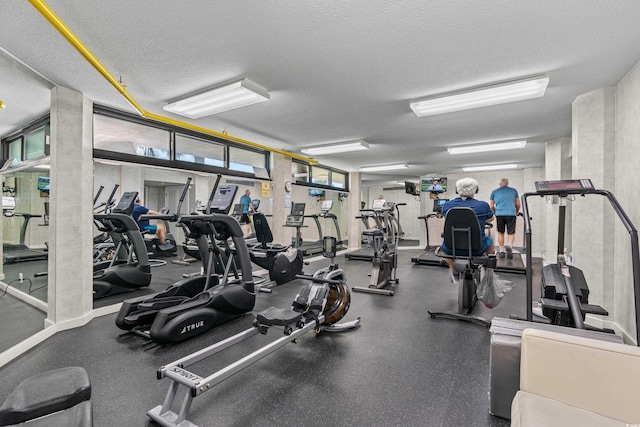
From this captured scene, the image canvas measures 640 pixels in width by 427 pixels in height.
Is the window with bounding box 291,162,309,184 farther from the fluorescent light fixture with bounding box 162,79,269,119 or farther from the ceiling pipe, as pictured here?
the fluorescent light fixture with bounding box 162,79,269,119

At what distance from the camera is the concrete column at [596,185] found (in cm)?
309

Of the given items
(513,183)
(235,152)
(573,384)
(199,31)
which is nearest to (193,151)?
(235,152)

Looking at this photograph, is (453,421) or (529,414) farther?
(453,421)

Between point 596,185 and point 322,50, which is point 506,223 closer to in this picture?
point 596,185

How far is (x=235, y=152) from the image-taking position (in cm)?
555

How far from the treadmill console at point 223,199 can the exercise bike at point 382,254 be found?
242 cm

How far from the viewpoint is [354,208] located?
9406 mm

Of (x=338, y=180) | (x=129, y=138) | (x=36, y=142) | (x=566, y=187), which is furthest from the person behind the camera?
(x=338, y=180)

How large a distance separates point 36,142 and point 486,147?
728 cm

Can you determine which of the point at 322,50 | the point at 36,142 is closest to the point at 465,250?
the point at 322,50

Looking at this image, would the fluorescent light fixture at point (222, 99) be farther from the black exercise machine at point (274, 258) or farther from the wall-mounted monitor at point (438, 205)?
the wall-mounted monitor at point (438, 205)

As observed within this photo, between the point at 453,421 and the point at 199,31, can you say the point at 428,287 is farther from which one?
the point at 199,31

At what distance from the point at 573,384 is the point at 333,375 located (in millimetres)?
1465

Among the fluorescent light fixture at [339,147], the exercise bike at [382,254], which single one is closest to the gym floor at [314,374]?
the exercise bike at [382,254]
